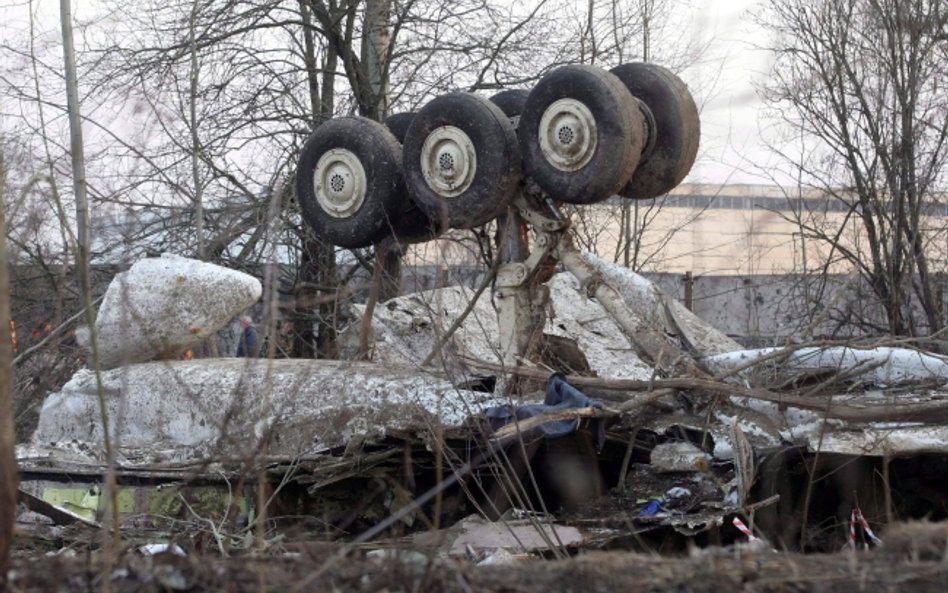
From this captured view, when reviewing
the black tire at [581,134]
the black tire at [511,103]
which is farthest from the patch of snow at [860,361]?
the black tire at [511,103]

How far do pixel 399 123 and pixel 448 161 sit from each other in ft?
5.01

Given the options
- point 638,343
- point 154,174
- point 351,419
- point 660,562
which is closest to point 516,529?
point 351,419

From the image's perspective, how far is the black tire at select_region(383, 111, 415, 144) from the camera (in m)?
9.13

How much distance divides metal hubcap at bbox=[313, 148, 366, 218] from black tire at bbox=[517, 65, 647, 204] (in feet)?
4.22

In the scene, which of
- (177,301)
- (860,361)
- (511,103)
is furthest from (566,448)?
(511,103)

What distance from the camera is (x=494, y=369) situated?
23.4ft

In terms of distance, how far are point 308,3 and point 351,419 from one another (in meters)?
7.75

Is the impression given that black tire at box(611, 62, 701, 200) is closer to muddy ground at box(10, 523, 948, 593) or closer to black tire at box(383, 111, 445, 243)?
black tire at box(383, 111, 445, 243)

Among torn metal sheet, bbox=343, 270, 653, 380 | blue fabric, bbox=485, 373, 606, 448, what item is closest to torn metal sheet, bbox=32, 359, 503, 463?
blue fabric, bbox=485, 373, 606, 448

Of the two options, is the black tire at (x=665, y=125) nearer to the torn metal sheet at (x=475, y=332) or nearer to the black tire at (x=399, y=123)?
the torn metal sheet at (x=475, y=332)

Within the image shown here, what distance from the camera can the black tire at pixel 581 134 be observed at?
24.1 ft

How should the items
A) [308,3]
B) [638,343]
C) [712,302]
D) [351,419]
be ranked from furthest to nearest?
[712,302]
[308,3]
[638,343]
[351,419]

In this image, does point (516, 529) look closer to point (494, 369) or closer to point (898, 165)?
point (494, 369)

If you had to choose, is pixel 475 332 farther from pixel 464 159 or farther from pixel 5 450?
pixel 5 450
